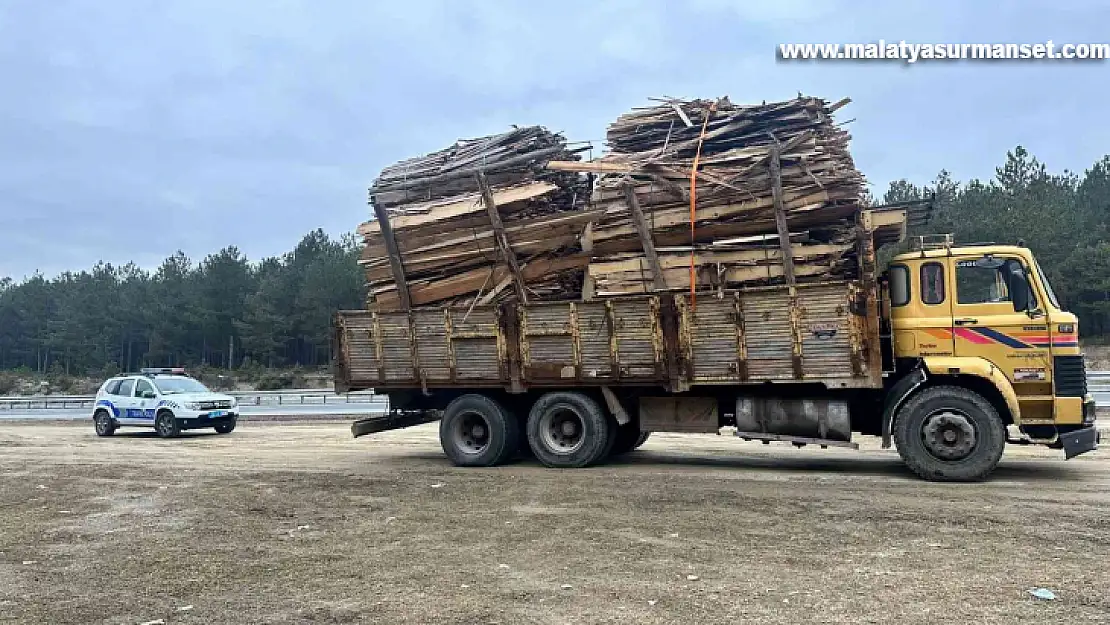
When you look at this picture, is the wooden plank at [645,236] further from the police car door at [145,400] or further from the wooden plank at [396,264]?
the police car door at [145,400]

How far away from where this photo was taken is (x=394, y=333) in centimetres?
1219

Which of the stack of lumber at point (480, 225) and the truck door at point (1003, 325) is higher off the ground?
the stack of lumber at point (480, 225)

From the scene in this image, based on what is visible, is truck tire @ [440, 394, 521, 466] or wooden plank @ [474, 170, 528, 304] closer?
wooden plank @ [474, 170, 528, 304]

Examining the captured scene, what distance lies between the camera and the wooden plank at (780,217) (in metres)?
10.2

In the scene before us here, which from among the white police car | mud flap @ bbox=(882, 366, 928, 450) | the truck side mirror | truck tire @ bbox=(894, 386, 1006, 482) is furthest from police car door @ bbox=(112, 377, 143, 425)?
the truck side mirror

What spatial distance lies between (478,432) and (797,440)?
449 centimetres

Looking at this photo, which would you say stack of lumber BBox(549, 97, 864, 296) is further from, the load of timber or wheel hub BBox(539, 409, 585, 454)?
wheel hub BBox(539, 409, 585, 454)

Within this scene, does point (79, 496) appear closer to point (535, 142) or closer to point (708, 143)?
point (535, 142)

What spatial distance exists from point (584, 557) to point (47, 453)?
1303 cm

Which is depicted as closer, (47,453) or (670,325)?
(670,325)

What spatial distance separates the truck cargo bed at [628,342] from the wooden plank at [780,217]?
1.20ft

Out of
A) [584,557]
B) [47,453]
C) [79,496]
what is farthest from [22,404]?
[584,557]

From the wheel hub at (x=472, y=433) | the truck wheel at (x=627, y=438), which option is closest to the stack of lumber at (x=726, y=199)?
the truck wheel at (x=627, y=438)

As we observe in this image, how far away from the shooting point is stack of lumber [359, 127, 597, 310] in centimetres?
1152
